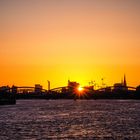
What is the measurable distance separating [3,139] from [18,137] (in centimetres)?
269

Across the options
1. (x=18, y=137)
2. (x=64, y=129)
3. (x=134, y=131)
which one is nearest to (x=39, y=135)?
(x=18, y=137)

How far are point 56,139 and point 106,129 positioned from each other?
52.8 feet

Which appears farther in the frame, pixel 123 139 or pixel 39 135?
pixel 39 135

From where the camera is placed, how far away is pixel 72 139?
7006cm

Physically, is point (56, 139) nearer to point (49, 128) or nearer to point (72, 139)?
point (72, 139)

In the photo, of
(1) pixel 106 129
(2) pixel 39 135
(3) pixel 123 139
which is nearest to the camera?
(3) pixel 123 139

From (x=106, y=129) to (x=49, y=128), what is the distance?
10.4m

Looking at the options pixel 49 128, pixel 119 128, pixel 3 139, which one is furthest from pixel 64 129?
pixel 3 139

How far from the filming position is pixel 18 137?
73812mm

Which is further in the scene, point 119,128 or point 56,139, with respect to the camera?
point 119,128

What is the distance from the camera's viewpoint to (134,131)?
3164 inches

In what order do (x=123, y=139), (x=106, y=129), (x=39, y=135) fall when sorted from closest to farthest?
1. (x=123, y=139)
2. (x=39, y=135)
3. (x=106, y=129)

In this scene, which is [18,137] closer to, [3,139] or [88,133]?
[3,139]

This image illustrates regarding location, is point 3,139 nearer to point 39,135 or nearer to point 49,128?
point 39,135
